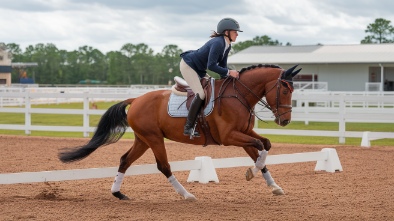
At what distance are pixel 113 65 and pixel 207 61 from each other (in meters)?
103

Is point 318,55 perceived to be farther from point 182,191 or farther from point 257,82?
point 182,191

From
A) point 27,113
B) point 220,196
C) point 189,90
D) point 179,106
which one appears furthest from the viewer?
point 27,113

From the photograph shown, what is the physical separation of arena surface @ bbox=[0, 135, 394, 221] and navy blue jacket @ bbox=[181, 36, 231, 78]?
1.82 metres

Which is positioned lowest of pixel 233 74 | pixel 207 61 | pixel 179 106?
pixel 179 106

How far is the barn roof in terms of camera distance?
53344 millimetres

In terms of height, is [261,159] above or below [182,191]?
above

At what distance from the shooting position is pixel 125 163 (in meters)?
9.65

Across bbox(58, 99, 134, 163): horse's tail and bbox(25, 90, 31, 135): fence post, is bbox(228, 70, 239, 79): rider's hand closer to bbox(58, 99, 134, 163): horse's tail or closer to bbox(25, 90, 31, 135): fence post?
bbox(58, 99, 134, 163): horse's tail

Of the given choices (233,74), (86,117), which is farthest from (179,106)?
(86,117)

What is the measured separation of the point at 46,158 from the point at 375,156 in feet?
24.5

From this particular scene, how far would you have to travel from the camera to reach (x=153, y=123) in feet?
31.4

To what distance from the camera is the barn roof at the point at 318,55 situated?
53.3m

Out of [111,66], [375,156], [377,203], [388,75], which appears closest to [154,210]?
[377,203]

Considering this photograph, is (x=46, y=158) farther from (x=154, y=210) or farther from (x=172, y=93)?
(x=154, y=210)
